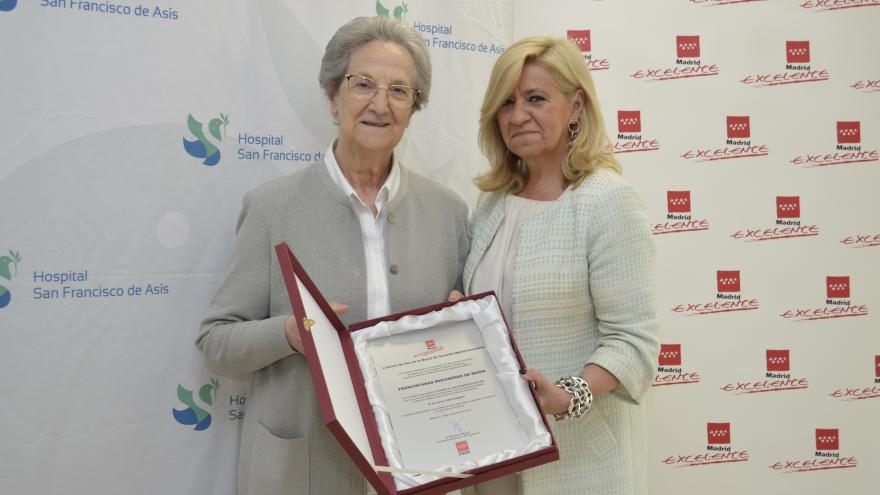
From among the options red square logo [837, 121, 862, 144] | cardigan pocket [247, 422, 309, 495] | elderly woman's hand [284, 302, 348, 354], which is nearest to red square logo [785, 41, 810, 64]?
red square logo [837, 121, 862, 144]

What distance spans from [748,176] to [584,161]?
1.19 meters

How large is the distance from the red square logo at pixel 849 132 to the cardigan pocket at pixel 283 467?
2.48 m

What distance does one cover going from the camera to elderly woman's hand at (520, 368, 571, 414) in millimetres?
1667

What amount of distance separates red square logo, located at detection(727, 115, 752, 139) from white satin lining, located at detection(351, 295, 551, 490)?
5.20ft

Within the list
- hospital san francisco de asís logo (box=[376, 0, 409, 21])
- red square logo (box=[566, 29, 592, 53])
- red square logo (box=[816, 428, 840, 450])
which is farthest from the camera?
red square logo (box=[816, 428, 840, 450])

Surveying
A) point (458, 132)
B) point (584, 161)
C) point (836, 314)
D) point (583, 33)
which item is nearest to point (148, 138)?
point (458, 132)

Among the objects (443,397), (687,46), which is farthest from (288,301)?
(687,46)

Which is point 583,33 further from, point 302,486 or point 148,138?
point 302,486

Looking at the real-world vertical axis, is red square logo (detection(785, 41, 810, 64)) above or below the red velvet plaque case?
above

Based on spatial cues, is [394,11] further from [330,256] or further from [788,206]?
[788,206]

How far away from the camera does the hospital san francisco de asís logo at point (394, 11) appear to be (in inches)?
92.7

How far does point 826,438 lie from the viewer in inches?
111

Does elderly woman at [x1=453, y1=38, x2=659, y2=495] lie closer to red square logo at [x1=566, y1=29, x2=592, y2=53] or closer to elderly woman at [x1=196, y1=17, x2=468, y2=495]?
elderly woman at [x1=196, y1=17, x2=468, y2=495]

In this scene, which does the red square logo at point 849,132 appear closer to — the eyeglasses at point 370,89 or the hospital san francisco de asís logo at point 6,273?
the eyeglasses at point 370,89
